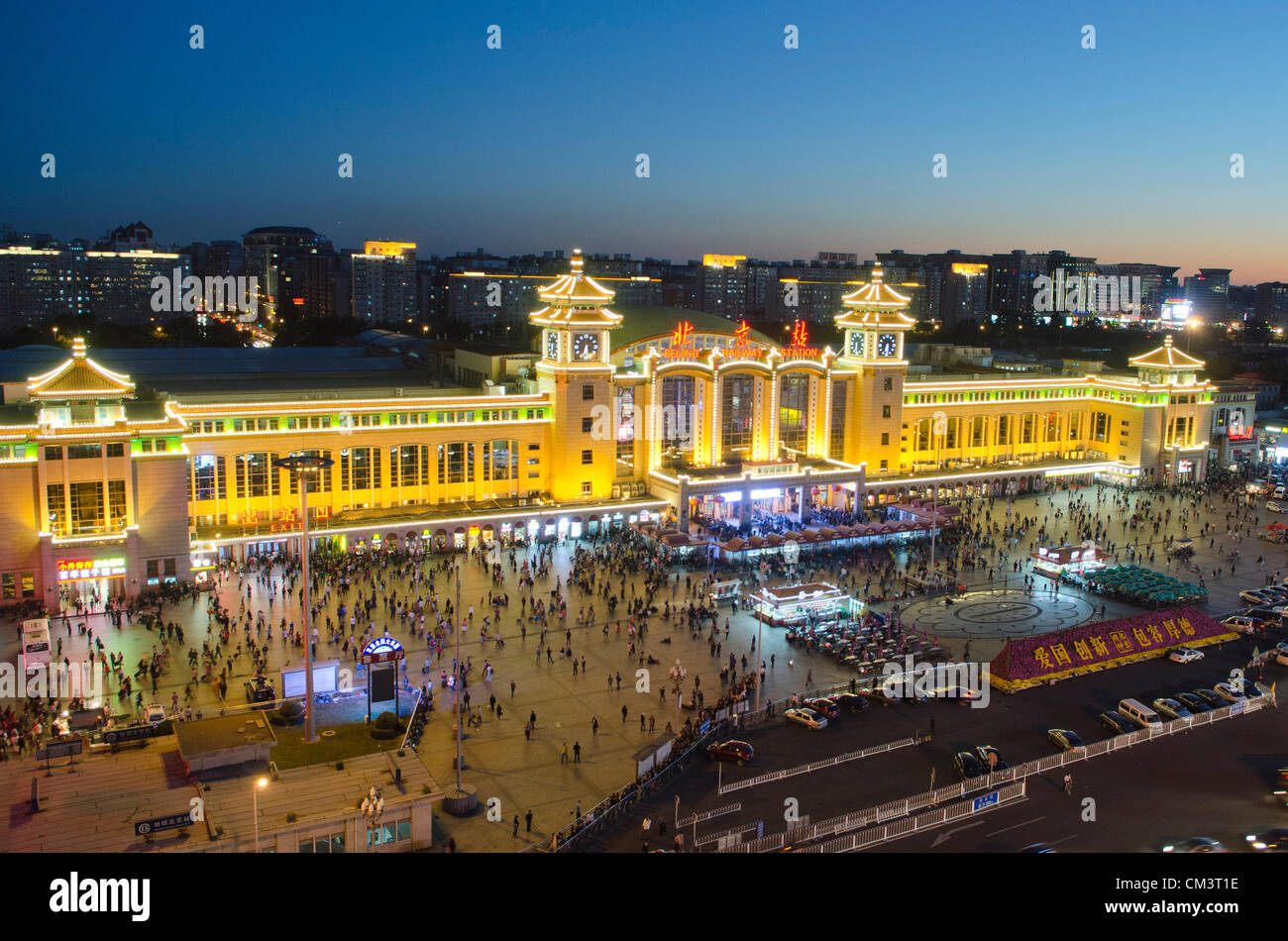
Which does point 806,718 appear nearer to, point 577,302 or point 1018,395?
point 577,302

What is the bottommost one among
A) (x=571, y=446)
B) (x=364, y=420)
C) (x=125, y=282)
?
(x=571, y=446)

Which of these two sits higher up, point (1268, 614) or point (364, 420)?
point (364, 420)

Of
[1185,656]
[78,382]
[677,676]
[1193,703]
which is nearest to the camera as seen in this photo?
[1193,703]

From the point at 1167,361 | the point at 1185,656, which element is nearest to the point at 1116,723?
the point at 1185,656

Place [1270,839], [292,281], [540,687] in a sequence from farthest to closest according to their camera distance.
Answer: [292,281], [540,687], [1270,839]

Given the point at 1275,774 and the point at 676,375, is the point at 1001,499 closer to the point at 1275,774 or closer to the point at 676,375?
the point at 676,375

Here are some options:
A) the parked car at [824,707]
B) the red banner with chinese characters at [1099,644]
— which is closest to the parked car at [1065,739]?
the red banner with chinese characters at [1099,644]

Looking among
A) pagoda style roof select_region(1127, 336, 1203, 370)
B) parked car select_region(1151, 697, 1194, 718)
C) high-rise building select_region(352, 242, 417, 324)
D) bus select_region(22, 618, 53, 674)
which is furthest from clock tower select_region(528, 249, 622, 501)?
high-rise building select_region(352, 242, 417, 324)
